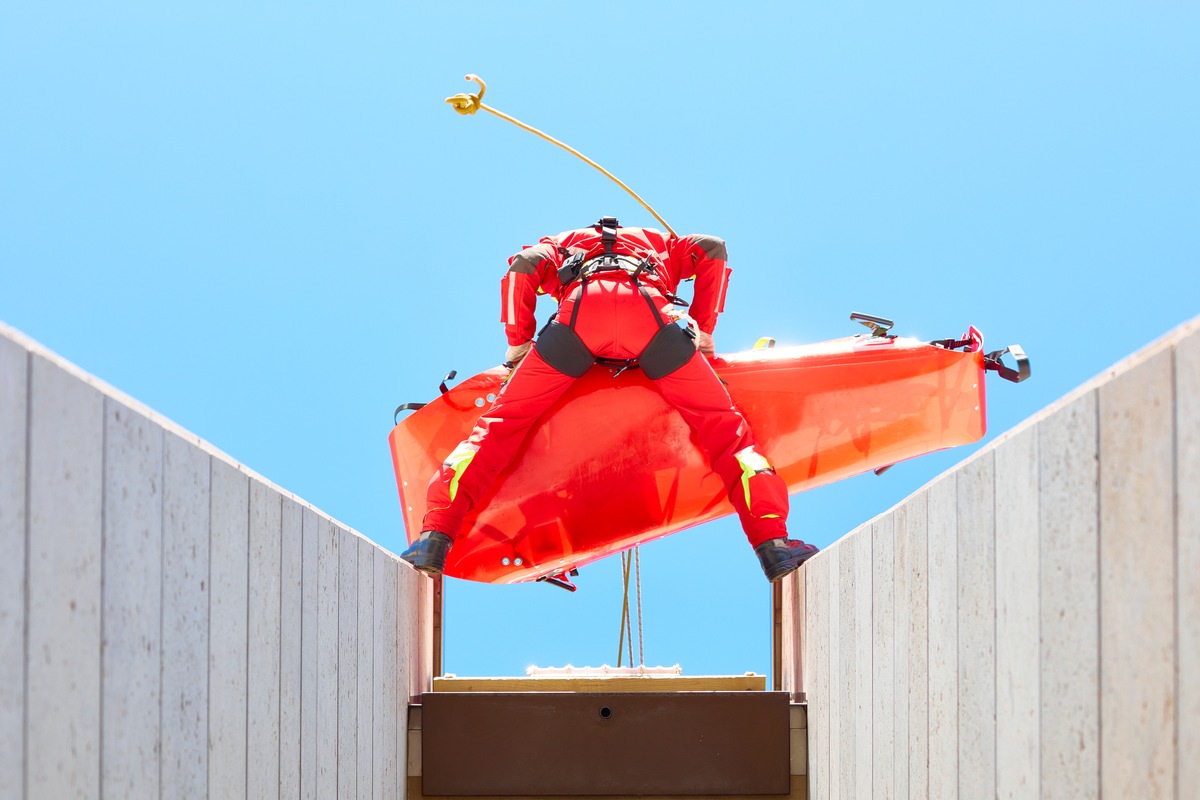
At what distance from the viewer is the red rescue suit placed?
152 inches

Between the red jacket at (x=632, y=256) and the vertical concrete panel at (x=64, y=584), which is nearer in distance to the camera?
the vertical concrete panel at (x=64, y=584)

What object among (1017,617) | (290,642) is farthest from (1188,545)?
(290,642)

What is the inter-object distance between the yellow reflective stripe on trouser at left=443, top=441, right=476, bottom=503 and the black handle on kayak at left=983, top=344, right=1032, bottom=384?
1.80m

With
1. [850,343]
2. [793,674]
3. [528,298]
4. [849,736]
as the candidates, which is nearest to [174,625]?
[849,736]

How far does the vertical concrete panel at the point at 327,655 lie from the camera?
2.23 metres

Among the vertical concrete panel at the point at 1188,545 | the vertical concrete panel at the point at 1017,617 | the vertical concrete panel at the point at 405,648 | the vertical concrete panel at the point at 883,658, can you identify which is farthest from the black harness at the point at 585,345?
the vertical concrete panel at the point at 1188,545

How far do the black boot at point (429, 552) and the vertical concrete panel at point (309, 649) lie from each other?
152 cm

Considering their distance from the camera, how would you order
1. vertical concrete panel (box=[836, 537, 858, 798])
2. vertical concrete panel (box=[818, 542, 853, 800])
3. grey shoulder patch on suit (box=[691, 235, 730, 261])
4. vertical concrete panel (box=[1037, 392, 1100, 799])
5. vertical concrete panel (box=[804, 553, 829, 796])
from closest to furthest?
vertical concrete panel (box=[1037, 392, 1100, 799])
vertical concrete panel (box=[836, 537, 858, 798])
vertical concrete panel (box=[818, 542, 853, 800])
vertical concrete panel (box=[804, 553, 829, 796])
grey shoulder patch on suit (box=[691, 235, 730, 261])

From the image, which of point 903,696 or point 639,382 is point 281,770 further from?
point 639,382

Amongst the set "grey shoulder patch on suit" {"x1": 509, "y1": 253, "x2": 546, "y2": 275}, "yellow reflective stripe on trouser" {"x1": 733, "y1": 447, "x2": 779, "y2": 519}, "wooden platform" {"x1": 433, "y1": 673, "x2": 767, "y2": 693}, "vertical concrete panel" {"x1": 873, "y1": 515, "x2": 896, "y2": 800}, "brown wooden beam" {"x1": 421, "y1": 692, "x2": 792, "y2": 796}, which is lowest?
"brown wooden beam" {"x1": 421, "y1": 692, "x2": 792, "y2": 796}

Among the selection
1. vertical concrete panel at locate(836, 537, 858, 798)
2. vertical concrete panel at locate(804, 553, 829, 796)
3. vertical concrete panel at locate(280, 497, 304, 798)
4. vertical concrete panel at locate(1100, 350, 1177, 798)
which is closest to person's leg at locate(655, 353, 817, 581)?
vertical concrete panel at locate(804, 553, 829, 796)

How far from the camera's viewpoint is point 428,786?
3336 mm

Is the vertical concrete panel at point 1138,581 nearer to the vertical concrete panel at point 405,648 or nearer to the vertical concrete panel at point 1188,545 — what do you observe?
the vertical concrete panel at point 1188,545

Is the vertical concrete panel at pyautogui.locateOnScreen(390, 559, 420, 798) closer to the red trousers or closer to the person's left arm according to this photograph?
the red trousers
